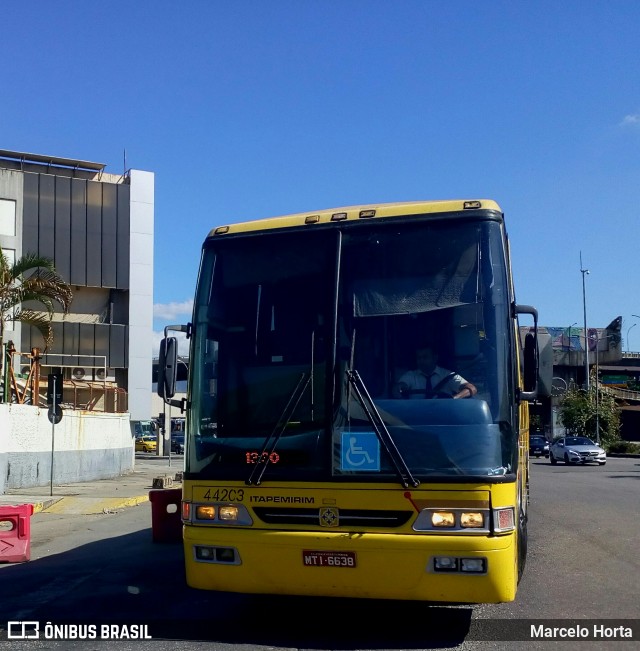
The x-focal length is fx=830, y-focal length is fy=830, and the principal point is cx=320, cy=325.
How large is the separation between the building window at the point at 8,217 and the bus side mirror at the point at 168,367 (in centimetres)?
3401

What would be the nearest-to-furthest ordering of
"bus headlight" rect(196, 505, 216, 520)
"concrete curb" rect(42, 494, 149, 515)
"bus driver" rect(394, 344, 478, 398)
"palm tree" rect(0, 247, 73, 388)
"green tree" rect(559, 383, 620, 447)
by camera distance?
1. "bus driver" rect(394, 344, 478, 398)
2. "bus headlight" rect(196, 505, 216, 520)
3. "concrete curb" rect(42, 494, 149, 515)
4. "palm tree" rect(0, 247, 73, 388)
5. "green tree" rect(559, 383, 620, 447)

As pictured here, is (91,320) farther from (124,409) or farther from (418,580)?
(418,580)

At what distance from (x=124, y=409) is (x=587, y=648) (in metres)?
28.6

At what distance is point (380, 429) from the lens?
20.7 feet

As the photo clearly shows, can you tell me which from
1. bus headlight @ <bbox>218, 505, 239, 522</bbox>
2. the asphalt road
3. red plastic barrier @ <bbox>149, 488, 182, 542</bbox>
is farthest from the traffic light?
bus headlight @ <bbox>218, 505, 239, 522</bbox>

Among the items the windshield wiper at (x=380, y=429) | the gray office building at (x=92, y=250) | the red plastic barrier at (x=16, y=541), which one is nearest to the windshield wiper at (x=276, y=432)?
the windshield wiper at (x=380, y=429)

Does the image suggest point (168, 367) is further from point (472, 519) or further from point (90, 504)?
point (90, 504)

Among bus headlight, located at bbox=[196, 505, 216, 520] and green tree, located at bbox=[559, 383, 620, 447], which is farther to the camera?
green tree, located at bbox=[559, 383, 620, 447]

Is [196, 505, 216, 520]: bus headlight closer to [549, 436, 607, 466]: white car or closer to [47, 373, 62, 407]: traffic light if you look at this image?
[47, 373, 62, 407]: traffic light

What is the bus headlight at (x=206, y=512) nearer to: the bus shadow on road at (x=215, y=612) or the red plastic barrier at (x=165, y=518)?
the bus shadow on road at (x=215, y=612)

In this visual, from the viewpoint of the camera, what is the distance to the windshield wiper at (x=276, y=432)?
654 cm

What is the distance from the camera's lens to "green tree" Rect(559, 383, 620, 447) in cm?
5900

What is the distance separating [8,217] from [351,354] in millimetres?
35822

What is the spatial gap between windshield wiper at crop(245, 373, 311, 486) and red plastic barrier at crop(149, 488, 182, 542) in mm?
5666
